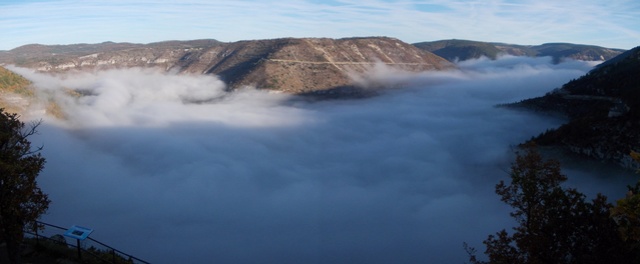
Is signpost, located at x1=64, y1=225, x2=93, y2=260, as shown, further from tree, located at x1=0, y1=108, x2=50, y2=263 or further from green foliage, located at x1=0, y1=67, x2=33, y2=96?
green foliage, located at x1=0, y1=67, x2=33, y2=96

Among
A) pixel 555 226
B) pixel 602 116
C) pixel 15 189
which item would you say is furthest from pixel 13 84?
pixel 602 116

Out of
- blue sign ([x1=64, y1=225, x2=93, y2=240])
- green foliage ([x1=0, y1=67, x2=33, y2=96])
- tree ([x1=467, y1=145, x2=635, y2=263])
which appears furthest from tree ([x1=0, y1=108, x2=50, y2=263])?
green foliage ([x1=0, y1=67, x2=33, y2=96])

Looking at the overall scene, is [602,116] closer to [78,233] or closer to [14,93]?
[78,233]

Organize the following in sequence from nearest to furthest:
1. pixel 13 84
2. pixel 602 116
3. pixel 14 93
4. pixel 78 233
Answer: pixel 78 233
pixel 602 116
pixel 14 93
pixel 13 84

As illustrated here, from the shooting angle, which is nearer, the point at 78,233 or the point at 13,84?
the point at 78,233

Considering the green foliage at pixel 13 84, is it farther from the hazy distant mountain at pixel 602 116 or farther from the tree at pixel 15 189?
the hazy distant mountain at pixel 602 116

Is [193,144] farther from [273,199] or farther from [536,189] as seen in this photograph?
[536,189]
